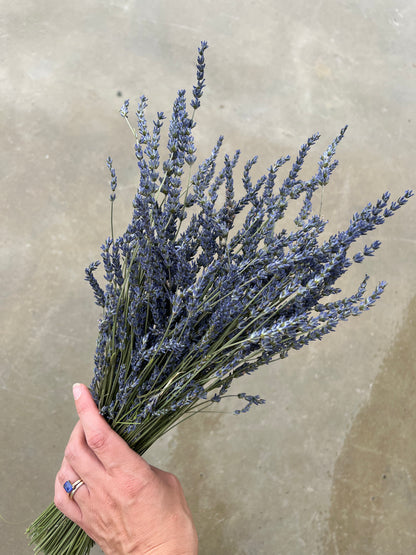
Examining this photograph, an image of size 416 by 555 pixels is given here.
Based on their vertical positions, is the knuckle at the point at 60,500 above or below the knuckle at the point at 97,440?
below

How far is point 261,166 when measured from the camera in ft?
6.94

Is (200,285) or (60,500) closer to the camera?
(200,285)

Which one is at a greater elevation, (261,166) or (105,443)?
(261,166)

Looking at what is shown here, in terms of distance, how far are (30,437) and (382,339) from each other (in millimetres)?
1485

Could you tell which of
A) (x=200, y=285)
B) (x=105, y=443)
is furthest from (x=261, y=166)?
(x=105, y=443)

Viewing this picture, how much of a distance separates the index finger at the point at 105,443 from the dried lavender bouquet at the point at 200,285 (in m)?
0.04

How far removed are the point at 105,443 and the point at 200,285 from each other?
0.45m

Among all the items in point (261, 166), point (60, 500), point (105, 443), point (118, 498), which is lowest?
point (60, 500)

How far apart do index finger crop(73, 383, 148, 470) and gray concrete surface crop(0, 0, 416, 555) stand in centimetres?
80

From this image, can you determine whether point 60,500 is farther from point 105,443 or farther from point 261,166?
point 261,166

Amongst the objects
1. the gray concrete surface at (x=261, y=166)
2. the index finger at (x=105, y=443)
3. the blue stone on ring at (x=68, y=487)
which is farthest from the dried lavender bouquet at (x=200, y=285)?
the gray concrete surface at (x=261, y=166)

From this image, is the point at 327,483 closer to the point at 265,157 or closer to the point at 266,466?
the point at 266,466

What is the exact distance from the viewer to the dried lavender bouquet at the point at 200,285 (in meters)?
0.91

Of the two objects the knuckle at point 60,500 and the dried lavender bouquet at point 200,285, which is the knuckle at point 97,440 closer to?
the dried lavender bouquet at point 200,285
